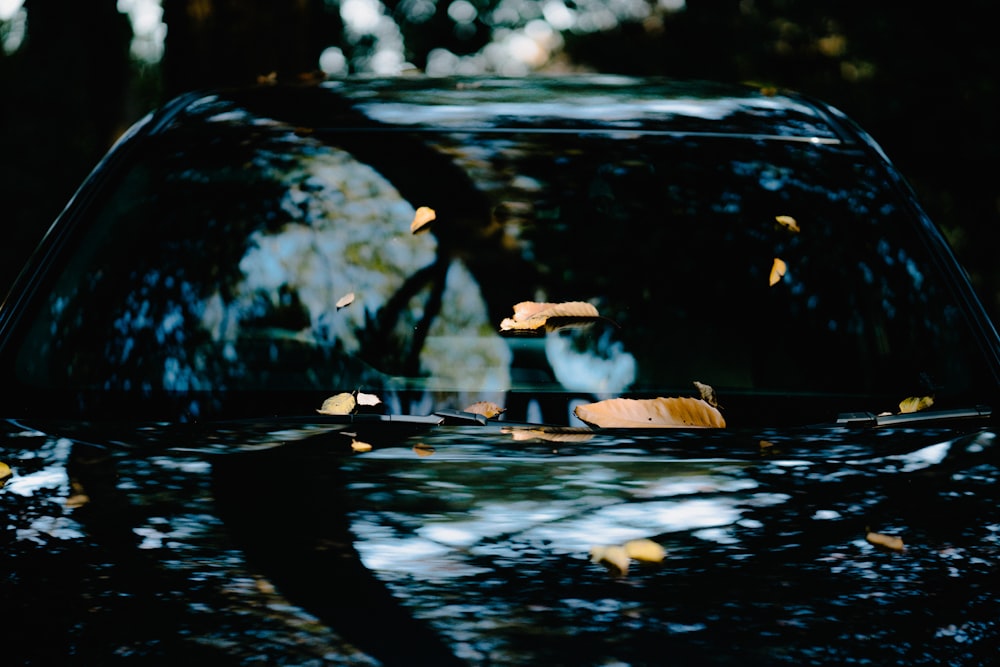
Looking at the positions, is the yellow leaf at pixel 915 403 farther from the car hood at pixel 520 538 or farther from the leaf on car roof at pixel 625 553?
the leaf on car roof at pixel 625 553

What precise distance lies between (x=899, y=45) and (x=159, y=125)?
10.7 metres

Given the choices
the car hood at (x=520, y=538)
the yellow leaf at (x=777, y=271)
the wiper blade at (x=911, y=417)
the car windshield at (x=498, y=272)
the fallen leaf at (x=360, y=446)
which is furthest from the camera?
the yellow leaf at (x=777, y=271)

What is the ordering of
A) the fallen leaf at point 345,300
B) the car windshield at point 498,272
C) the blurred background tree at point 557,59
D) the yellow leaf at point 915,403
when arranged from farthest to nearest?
the blurred background tree at point 557,59, the fallen leaf at point 345,300, the car windshield at point 498,272, the yellow leaf at point 915,403

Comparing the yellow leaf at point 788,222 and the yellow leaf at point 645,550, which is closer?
the yellow leaf at point 645,550

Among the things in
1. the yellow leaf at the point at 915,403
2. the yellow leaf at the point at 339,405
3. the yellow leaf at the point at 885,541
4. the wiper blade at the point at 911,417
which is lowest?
the yellow leaf at the point at 885,541

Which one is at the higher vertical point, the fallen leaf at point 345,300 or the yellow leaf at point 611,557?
the fallen leaf at point 345,300

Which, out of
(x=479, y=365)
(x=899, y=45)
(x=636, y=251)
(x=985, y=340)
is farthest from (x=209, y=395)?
(x=899, y=45)

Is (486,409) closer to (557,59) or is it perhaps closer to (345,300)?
(345,300)

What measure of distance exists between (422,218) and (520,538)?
1.19 metres

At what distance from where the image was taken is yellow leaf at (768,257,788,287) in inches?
115

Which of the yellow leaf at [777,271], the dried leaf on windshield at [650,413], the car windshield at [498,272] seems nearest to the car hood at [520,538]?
the dried leaf on windshield at [650,413]

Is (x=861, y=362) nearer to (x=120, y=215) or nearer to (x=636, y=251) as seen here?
(x=636, y=251)

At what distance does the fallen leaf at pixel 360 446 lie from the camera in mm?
2203

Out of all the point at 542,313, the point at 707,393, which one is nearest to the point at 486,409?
the point at 542,313
